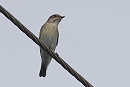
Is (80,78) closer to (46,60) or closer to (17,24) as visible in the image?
(17,24)

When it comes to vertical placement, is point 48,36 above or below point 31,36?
above

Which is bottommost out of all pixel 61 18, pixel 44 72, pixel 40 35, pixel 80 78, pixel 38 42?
pixel 80 78

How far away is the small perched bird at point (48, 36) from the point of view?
10031 millimetres

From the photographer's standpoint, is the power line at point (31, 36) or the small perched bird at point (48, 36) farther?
the small perched bird at point (48, 36)

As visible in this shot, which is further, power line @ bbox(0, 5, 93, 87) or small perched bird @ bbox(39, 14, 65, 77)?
small perched bird @ bbox(39, 14, 65, 77)

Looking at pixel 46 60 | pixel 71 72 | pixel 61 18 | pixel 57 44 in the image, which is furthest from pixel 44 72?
pixel 71 72

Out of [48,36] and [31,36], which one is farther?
[48,36]

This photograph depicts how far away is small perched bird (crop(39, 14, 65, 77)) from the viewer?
395 inches

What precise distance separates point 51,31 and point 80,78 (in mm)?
5060

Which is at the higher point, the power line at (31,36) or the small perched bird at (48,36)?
the small perched bird at (48,36)

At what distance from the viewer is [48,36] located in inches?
396

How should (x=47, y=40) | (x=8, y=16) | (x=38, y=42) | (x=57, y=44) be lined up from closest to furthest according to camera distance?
(x=8, y=16) < (x=38, y=42) < (x=47, y=40) < (x=57, y=44)

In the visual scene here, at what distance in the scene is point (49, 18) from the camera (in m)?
11.0

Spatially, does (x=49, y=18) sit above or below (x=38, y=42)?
above
